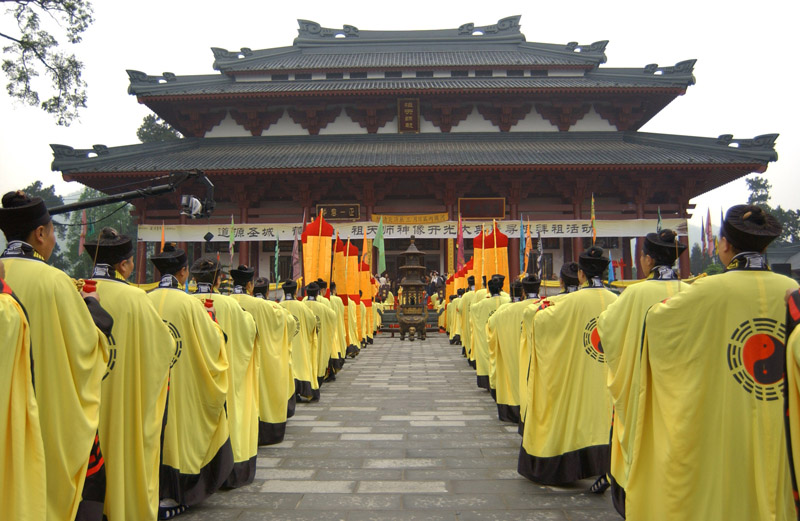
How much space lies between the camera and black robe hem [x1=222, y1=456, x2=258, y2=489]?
12.8 feet

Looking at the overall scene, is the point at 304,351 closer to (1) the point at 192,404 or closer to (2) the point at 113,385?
(1) the point at 192,404

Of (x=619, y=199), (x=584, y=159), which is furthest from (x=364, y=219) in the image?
(x=619, y=199)

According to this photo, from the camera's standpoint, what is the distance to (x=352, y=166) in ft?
61.2

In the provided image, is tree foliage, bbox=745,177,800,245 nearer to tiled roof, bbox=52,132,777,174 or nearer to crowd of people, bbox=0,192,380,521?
tiled roof, bbox=52,132,777,174

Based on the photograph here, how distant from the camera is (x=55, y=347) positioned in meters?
2.30

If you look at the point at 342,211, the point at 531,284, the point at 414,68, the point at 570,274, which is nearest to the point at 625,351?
the point at 570,274

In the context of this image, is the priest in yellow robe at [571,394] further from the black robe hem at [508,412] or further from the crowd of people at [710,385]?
the black robe hem at [508,412]

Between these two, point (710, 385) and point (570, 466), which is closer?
point (710, 385)

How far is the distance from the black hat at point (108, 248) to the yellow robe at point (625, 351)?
2.85m

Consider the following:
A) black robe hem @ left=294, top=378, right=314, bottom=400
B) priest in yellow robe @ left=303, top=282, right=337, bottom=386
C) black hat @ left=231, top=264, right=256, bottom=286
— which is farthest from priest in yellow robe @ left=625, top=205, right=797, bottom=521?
priest in yellow robe @ left=303, top=282, right=337, bottom=386

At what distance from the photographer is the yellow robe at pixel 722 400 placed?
91.3 inches

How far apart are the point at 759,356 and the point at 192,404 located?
3.27 meters

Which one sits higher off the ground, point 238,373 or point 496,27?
point 496,27

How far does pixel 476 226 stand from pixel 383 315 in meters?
4.88
